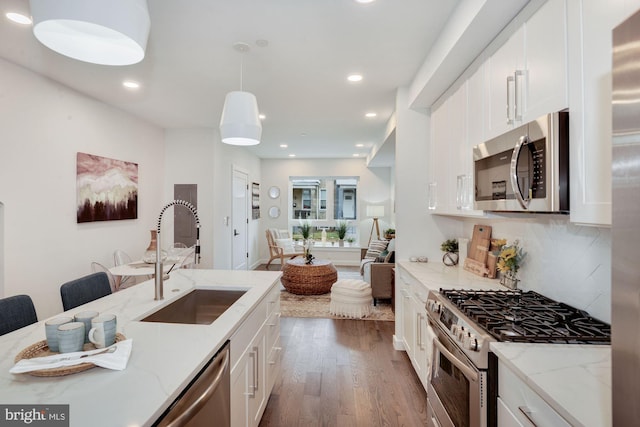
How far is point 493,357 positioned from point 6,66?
4094mm

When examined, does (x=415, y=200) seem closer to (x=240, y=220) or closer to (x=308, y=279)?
(x=308, y=279)

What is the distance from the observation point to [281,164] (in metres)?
8.50

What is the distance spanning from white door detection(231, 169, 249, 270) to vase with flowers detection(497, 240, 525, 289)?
4.87 meters

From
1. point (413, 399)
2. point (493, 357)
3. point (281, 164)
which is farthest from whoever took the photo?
→ point (281, 164)

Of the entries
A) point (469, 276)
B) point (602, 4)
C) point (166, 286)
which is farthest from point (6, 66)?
point (469, 276)

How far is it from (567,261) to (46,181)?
427 centimetres

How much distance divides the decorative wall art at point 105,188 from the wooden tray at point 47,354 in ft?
9.63

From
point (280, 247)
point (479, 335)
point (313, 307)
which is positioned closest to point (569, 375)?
point (479, 335)

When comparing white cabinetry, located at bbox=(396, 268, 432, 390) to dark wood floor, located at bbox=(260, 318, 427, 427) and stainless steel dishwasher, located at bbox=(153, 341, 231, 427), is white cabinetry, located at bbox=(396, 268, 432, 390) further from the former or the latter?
stainless steel dishwasher, located at bbox=(153, 341, 231, 427)

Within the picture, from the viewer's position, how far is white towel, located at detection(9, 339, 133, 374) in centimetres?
98

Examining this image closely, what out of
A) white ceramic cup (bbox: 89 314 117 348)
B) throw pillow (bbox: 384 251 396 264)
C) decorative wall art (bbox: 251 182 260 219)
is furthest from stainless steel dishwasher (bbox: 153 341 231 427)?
decorative wall art (bbox: 251 182 260 219)

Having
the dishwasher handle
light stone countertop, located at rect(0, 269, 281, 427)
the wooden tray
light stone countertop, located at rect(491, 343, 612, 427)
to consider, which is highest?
the wooden tray

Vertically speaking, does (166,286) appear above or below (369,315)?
above

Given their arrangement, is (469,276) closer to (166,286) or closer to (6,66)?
(166,286)
